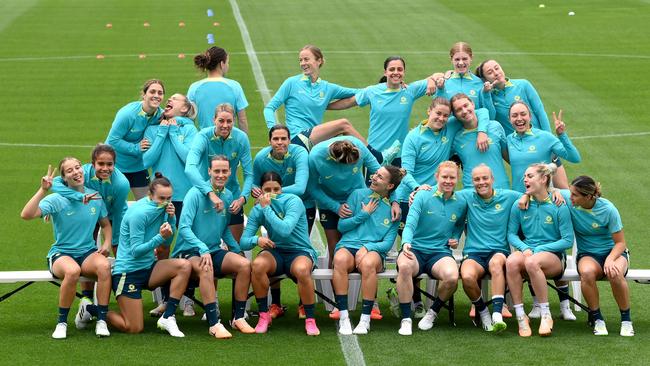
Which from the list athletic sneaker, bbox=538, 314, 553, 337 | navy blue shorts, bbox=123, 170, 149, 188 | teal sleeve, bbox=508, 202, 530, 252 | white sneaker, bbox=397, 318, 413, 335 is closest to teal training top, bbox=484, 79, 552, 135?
teal sleeve, bbox=508, 202, 530, 252

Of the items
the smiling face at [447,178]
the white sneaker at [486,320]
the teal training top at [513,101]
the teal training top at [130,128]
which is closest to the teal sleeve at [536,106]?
the teal training top at [513,101]

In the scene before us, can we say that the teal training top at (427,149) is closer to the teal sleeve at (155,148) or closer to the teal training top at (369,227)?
the teal training top at (369,227)

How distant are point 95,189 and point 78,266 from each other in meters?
0.79

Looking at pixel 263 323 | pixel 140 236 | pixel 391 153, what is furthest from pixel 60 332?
pixel 391 153

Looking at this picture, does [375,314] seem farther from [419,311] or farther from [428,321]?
[428,321]

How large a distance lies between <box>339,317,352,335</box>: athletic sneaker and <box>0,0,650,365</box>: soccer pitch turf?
0.48 ft

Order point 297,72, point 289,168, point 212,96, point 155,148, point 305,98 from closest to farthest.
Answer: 1. point 289,168
2. point 155,148
3. point 212,96
4. point 305,98
5. point 297,72

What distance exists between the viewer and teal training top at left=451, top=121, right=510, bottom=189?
501 inches

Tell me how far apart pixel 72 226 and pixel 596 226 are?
4.41 metres

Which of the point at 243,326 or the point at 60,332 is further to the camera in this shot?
the point at 243,326

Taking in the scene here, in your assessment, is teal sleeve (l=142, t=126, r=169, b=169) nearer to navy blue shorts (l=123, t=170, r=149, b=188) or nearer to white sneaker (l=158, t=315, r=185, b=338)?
navy blue shorts (l=123, t=170, r=149, b=188)

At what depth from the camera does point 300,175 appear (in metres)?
12.5

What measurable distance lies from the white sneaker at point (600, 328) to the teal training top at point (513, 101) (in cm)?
235

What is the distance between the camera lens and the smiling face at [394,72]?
1337 cm
